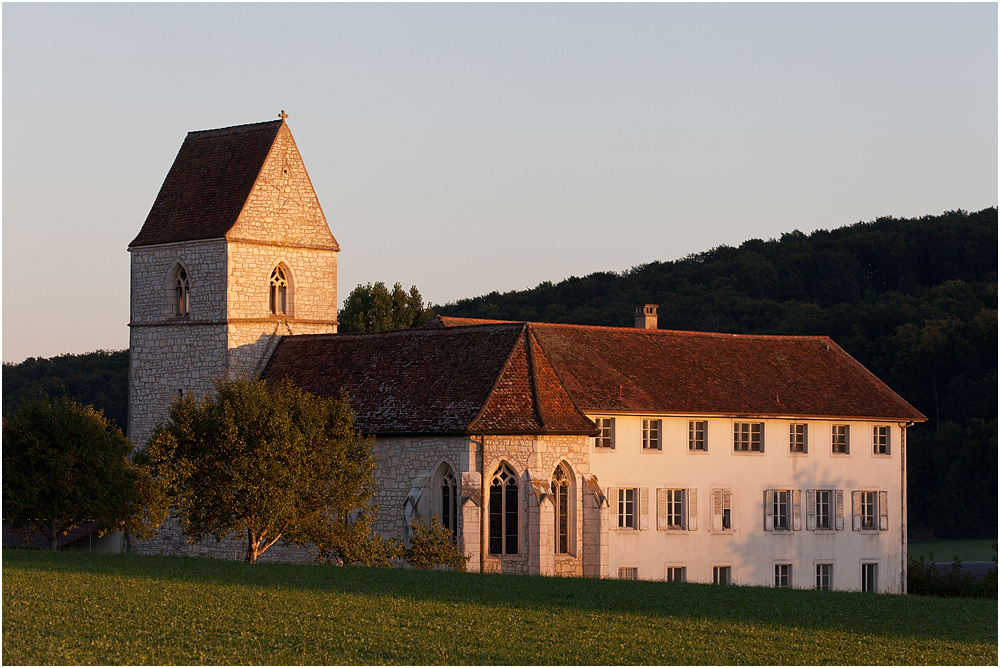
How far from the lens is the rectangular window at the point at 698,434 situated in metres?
47.2

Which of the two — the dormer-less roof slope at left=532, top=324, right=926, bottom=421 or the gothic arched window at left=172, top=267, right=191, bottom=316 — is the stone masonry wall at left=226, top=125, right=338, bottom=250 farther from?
the dormer-less roof slope at left=532, top=324, right=926, bottom=421

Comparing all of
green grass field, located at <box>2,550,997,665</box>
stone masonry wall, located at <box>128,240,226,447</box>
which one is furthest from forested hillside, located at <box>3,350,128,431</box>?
green grass field, located at <box>2,550,997,665</box>

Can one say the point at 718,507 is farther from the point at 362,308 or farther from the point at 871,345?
the point at 871,345

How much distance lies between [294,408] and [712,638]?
60.0 ft

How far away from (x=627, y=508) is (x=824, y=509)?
832 centimetres

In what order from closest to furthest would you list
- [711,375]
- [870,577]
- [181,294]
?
[711,375] < [870,577] < [181,294]

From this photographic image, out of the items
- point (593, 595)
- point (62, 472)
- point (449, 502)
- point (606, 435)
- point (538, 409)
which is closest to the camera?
point (593, 595)

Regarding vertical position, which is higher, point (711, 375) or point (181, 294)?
point (181, 294)

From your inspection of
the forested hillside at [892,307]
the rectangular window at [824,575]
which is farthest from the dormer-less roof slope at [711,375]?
the forested hillside at [892,307]

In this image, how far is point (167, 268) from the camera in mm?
50969

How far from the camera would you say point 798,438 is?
49594 mm

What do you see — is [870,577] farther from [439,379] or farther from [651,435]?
[439,379]

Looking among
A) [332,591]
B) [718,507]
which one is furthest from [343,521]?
[718,507]

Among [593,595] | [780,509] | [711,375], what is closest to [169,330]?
[711,375]
